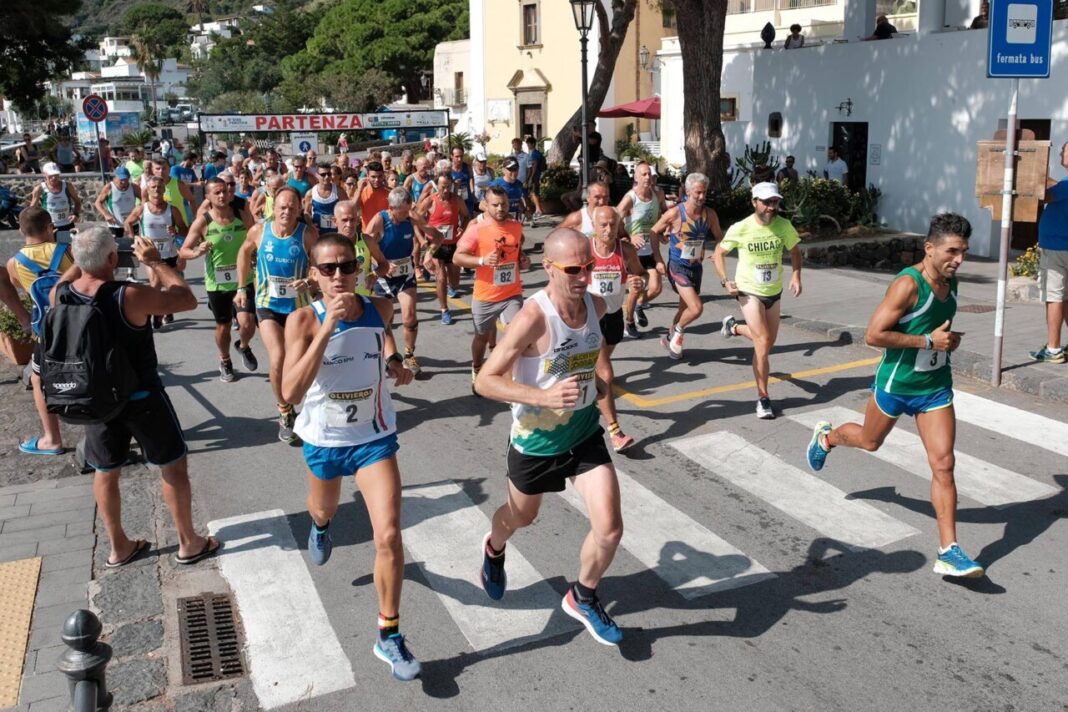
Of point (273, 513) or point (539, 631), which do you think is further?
point (273, 513)

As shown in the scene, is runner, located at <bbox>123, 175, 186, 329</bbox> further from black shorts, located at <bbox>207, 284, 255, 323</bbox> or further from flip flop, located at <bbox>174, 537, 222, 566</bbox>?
flip flop, located at <bbox>174, 537, 222, 566</bbox>

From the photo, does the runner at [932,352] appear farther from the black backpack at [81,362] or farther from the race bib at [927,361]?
the black backpack at [81,362]

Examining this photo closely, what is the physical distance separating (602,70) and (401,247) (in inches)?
701

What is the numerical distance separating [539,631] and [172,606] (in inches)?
79.5

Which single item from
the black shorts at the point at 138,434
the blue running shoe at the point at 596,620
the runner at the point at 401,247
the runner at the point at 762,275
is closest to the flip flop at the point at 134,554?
the black shorts at the point at 138,434

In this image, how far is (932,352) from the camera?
5750 millimetres

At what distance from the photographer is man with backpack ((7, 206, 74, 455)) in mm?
7656

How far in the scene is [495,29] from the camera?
47281 millimetres

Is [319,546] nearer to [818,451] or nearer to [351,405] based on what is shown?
[351,405]

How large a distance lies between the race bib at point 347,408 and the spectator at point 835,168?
57.7ft

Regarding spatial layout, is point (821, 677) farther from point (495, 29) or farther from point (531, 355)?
point (495, 29)

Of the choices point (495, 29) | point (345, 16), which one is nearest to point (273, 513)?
point (495, 29)

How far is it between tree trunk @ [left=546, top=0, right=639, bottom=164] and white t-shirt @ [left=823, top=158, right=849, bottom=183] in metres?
7.06

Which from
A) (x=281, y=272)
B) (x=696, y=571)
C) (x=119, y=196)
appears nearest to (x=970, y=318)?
(x=696, y=571)
